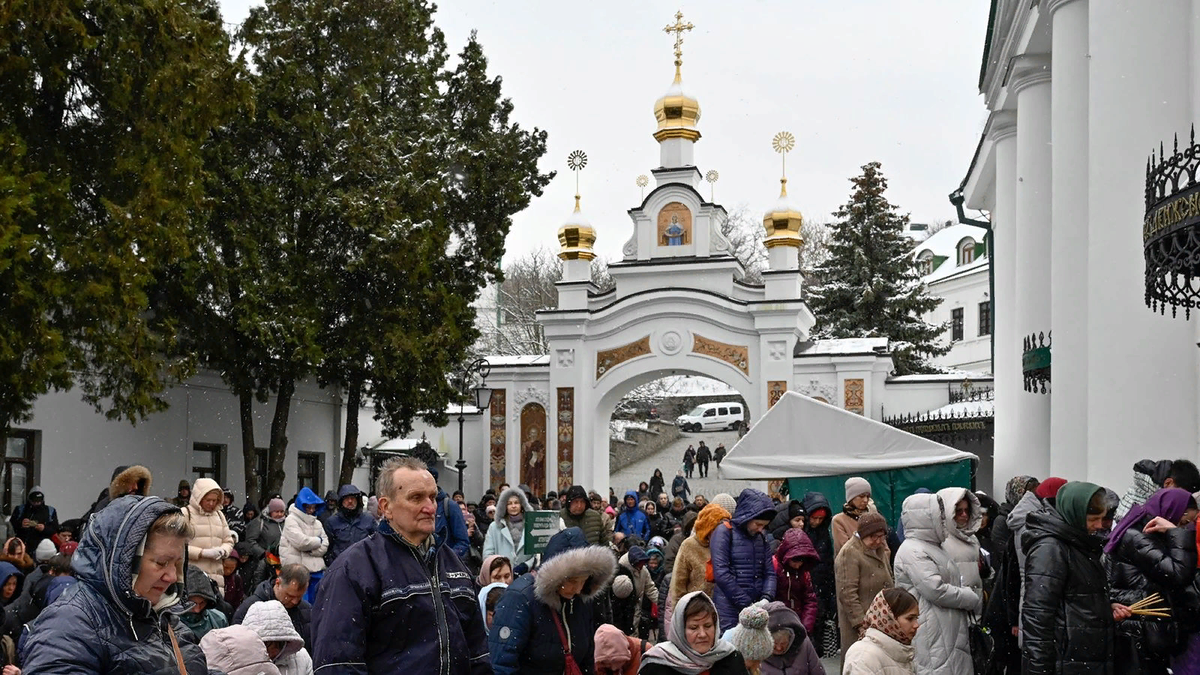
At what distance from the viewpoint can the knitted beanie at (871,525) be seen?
9430 millimetres

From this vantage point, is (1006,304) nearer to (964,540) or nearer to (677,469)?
(964,540)

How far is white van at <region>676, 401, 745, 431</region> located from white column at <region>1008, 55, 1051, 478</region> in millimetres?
39767

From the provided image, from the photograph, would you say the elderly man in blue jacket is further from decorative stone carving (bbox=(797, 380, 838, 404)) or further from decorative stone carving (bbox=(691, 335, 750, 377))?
decorative stone carving (bbox=(691, 335, 750, 377))

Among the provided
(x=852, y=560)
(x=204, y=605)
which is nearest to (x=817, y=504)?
(x=852, y=560)

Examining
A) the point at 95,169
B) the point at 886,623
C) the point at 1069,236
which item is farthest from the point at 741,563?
the point at 95,169

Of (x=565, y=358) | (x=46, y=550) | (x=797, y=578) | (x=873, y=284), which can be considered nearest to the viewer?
(x=797, y=578)

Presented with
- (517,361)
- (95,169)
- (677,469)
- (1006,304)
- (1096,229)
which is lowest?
(677,469)

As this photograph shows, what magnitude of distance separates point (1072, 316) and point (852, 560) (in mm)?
4013

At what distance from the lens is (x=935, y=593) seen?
8.07m

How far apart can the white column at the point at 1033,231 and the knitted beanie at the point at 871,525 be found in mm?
6812

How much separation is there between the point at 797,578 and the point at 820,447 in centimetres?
525

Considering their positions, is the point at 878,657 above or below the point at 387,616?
below

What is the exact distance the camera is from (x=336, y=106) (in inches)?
1025

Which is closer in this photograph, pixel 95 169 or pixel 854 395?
pixel 95 169
